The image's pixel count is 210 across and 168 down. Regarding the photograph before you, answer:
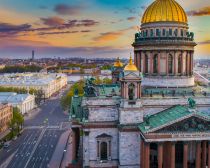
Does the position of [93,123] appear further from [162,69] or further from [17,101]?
[17,101]

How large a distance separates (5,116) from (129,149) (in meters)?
59.7

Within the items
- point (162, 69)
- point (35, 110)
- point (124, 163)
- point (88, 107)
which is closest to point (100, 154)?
point (124, 163)

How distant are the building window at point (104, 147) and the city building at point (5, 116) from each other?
5290cm

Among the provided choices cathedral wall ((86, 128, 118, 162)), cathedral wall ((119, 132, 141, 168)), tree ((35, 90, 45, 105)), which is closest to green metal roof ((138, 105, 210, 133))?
cathedral wall ((119, 132, 141, 168))

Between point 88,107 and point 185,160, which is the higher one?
point 88,107

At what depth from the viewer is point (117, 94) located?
5338 cm

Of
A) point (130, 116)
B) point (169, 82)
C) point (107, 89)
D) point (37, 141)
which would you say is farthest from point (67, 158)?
point (169, 82)

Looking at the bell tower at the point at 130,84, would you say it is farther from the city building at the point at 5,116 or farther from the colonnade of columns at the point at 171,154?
the city building at the point at 5,116

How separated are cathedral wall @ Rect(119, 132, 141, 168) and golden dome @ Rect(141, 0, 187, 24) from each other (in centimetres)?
1933

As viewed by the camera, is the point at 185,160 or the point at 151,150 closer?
the point at 185,160

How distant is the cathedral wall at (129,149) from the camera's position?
5050 cm

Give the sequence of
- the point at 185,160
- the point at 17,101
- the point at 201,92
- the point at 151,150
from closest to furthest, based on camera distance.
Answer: the point at 185,160, the point at 151,150, the point at 201,92, the point at 17,101

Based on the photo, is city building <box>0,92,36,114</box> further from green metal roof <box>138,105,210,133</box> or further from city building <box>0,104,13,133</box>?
green metal roof <box>138,105,210,133</box>

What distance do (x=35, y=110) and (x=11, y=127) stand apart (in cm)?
4357
